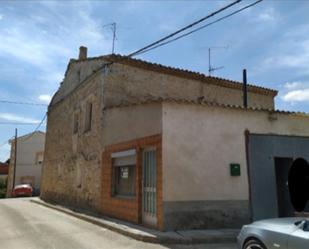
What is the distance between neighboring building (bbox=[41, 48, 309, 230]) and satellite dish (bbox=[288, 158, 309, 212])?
381 cm

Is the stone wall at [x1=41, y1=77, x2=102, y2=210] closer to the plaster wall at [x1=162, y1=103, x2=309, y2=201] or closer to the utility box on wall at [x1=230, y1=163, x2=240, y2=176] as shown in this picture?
the plaster wall at [x1=162, y1=103, x2=309, y2=201]

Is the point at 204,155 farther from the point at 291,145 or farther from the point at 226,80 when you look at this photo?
the point at 226,80

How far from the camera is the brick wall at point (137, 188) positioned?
9.88 meters

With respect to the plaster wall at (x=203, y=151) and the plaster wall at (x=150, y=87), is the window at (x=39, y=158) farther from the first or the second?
the plaster wall at (x=203, y=151)

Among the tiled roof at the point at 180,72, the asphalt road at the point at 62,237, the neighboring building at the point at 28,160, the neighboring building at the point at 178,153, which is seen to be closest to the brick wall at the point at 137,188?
the neighboring building at the point at 178,153

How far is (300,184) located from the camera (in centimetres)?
641

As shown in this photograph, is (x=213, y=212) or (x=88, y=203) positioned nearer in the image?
(x=213, y=212)

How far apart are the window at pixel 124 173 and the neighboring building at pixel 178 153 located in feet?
0.11

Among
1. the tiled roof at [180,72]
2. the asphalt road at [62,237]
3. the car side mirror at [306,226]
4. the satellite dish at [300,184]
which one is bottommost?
the asphalt road at [62,237]

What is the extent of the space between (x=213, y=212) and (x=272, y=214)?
1.94 m

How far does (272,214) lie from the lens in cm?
1050

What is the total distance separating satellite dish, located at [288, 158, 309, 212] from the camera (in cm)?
639

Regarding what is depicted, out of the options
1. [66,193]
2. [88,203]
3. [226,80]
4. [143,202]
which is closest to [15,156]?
[66,193]

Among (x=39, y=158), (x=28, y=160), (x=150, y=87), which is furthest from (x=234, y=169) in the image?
(x=28, y=160)
